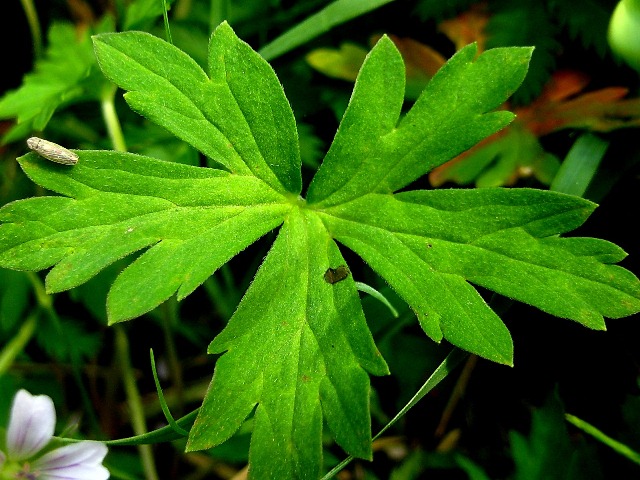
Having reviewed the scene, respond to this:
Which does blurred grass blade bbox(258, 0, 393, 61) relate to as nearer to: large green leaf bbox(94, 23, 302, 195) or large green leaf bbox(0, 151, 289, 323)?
large green leaf bbox(94, 23, 302, 195)

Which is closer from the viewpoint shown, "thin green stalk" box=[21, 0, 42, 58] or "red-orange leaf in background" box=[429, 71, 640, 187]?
"red-orange leaf in background" box=[429, 71, 640, 187]

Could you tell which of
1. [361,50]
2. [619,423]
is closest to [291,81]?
[361,50]

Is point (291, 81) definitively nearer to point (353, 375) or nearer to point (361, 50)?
point (361, 50)

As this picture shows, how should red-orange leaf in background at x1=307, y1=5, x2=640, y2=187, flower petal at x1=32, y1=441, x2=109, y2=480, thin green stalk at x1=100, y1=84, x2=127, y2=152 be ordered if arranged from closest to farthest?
1. flower petal at x1=32, y1=441, x2=109, y2=480
2. red-orange leaf in background at x1=307, y1=5, x2=640, y2=187
3. thin green stalk at x1=100, y1=84, x2=127, y2=152

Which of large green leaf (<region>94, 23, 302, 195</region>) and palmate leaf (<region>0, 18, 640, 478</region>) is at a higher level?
large green leaf (<region>94, 23, 302, 195</region>)

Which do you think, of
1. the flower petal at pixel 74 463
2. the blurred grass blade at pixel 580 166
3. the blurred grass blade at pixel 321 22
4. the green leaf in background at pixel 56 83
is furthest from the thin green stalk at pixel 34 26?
the blurred grass blade at pixel 580 166

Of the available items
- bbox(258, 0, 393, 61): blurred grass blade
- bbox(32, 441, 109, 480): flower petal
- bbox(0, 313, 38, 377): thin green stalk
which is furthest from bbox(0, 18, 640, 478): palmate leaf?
bbox(0, 313, 38, 377): thin green stalk

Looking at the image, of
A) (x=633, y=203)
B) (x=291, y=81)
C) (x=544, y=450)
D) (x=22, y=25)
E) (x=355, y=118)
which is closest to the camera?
(x=355, y=118)
